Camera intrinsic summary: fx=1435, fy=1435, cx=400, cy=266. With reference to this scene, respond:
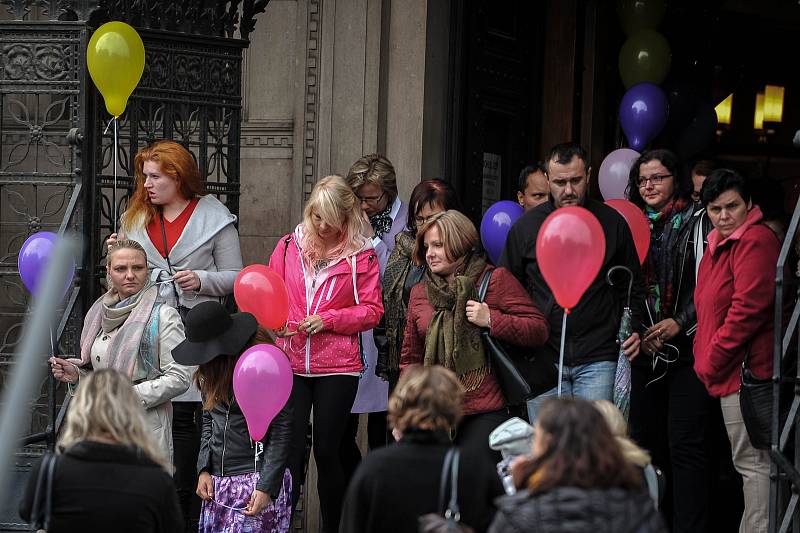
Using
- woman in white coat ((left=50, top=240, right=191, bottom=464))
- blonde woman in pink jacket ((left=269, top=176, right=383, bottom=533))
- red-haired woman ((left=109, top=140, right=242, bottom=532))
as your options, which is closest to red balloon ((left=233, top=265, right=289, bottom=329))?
blonde woman in pink jacket ((left=269, top=176, right=383, bottom=533))

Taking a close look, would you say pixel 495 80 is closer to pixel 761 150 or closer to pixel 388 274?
pixel 388 274

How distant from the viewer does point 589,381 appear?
22.7 ft

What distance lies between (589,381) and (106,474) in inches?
114

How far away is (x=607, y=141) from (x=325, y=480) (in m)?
5.24

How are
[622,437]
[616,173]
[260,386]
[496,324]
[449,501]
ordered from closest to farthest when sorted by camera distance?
1. [449,501]
2. [622,437]
3. [260,386]
4. [496,324]
5. [616,173]

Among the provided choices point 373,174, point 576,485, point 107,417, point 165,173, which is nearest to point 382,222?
point 373,174

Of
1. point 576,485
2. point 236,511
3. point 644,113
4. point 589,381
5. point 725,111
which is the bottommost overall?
point 236,511

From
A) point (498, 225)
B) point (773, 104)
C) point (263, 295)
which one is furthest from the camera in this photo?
point (773, 104)

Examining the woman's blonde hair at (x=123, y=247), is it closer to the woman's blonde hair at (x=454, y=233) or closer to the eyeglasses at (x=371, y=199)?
the woman's blonde hair at (x=454, y=233)

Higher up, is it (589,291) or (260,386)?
(589,291)

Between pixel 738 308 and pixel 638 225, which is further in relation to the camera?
pixel 638 225

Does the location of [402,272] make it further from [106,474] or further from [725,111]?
[725,111]

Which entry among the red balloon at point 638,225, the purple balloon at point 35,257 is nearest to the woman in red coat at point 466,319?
the red balloon at point 638,225

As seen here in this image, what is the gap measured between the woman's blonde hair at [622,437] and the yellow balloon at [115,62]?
345cm
